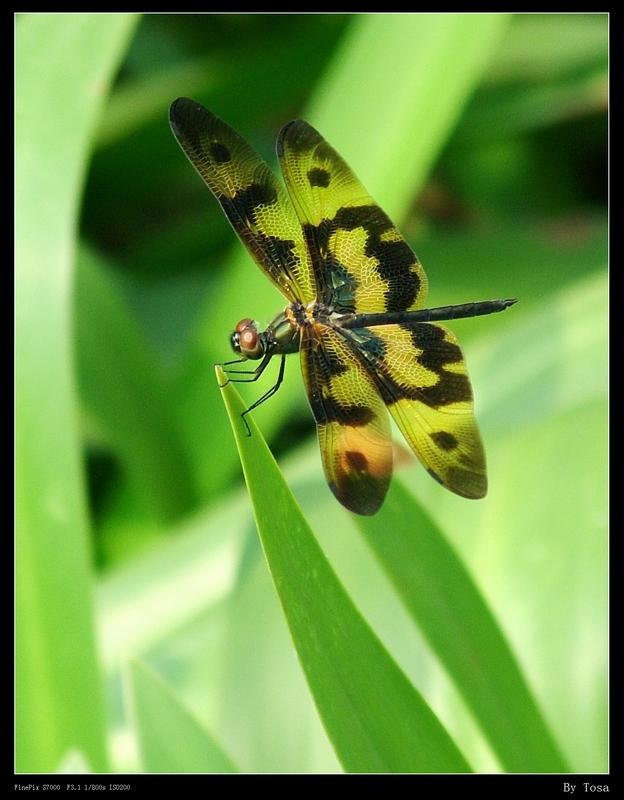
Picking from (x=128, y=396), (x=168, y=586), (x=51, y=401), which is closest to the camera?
(x=51, y=401)

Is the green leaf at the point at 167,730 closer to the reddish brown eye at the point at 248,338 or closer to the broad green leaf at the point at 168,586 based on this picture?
the reddish brown eye at the point at 248,338

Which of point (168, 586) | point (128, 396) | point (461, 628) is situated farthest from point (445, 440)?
point (128, 396)

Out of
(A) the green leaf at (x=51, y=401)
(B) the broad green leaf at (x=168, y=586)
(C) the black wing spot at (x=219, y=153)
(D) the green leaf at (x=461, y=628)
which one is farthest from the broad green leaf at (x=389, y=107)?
(D) the green leaf at (x=461, y=628)

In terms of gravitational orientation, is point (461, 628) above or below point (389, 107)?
below

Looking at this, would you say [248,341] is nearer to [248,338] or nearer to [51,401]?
[248,338]

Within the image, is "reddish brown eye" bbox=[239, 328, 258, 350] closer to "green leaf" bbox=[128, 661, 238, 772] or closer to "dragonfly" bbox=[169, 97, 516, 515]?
"dragonfly" bbox=[169, 97, 516, 515]

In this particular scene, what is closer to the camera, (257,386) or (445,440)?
(445,440)
